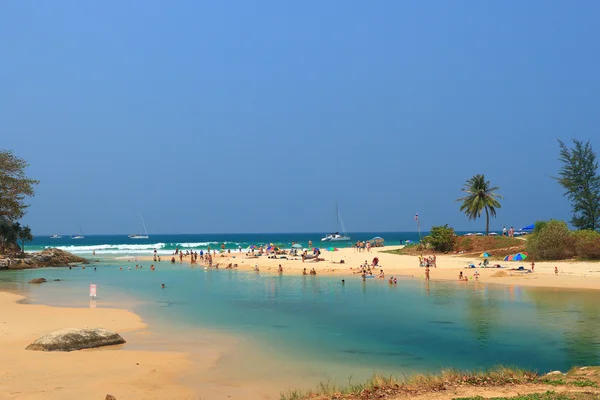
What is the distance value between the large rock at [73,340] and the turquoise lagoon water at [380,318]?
4.19m

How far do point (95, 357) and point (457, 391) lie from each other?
439 inches

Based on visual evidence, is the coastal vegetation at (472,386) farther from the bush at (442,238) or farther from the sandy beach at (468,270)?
the bush at (442,238)

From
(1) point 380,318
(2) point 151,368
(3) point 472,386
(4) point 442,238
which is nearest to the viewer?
(3) point 472,386

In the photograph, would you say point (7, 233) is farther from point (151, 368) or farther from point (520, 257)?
point (520, 257)

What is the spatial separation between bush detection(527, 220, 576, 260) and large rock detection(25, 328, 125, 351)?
139 ft

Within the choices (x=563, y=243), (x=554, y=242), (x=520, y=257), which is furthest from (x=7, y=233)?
(x=563, y=243)

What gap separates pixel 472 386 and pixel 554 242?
41221mm

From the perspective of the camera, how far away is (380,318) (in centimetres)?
2431

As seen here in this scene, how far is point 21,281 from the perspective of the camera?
42.7 metres

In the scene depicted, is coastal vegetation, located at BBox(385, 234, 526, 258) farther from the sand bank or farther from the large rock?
the sand bank

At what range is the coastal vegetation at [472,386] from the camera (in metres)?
10.4

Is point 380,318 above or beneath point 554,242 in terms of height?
beneath

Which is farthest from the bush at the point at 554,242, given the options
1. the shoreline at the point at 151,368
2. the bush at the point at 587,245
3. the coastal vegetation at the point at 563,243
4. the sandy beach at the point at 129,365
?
the sandy beach at the point at 129,365

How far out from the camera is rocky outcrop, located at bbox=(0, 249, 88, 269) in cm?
5799
